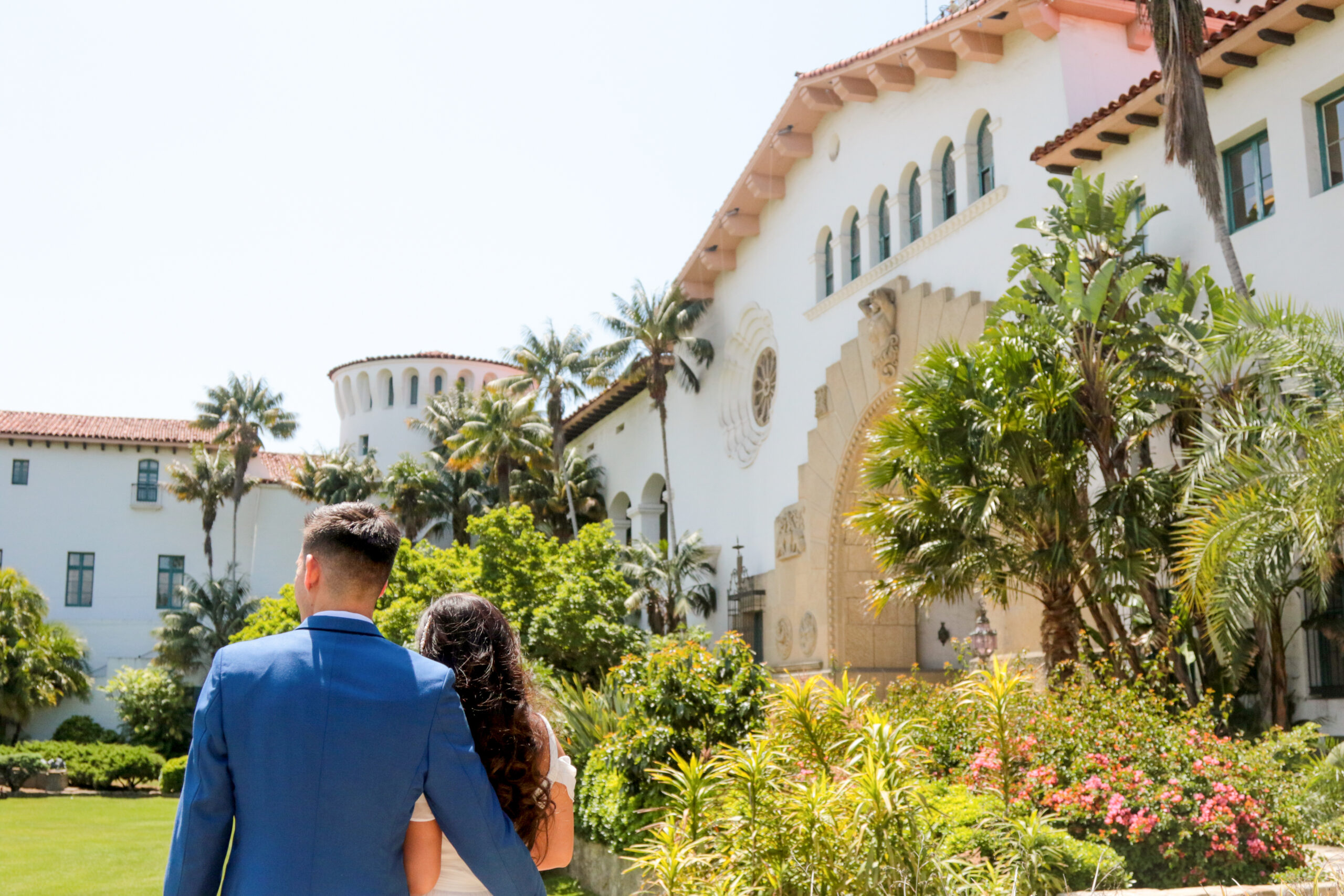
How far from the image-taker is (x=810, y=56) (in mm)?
24000

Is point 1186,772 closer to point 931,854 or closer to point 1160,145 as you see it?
point 931,854

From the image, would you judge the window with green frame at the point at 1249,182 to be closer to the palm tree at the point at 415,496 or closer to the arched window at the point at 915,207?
the arched window at the point at 915,207

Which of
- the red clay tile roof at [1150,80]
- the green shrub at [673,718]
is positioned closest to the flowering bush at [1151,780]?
the green shrub at [673,718]

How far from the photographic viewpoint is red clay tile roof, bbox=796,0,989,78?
732 inches

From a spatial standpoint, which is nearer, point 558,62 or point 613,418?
point 558,62

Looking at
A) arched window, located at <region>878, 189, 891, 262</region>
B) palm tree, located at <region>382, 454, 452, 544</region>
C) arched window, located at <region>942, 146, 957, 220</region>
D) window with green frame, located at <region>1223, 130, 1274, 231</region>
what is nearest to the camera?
window with green frame, located at <region>1223, 130, 1274, 231</region>

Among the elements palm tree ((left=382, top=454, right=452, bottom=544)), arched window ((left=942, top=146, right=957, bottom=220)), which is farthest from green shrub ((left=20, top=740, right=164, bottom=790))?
arched window ((left=942, top=146, right=957, bottom=220))

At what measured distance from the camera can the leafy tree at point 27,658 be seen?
35875 millimetres

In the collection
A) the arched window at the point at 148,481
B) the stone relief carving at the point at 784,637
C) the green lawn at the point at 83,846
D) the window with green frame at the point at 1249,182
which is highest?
the arched window at the point at 148,481

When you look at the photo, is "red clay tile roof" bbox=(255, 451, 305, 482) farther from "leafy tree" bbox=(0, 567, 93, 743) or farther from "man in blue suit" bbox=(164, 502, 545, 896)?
"man in blue suit" bbox=(164, 502, 545, 896)

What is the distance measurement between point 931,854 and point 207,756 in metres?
4.57

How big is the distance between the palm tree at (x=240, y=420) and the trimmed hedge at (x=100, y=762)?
38.3 feet

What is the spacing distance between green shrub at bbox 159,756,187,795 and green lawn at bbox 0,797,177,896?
1303 mm

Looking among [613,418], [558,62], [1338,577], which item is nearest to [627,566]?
[613,418]
